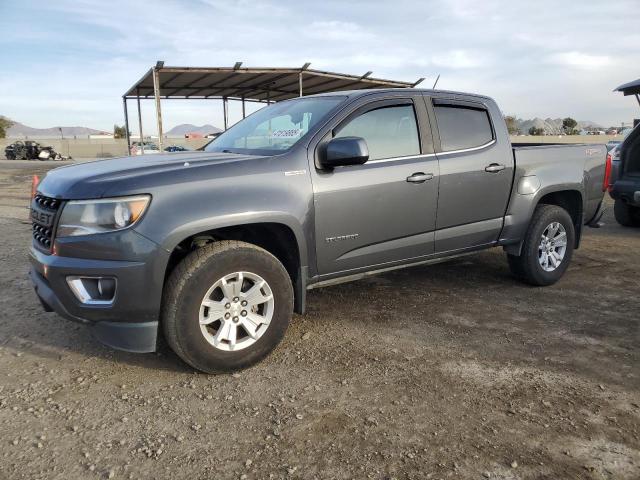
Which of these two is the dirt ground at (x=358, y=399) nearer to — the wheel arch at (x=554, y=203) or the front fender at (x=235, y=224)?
the wheel arch at (x=554, y=203)

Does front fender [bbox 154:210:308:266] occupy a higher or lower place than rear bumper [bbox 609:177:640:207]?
higher

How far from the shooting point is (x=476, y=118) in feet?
14.8

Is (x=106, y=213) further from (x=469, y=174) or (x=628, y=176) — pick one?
(x=628, y=176)

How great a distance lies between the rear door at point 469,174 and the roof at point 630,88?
17.1 feet

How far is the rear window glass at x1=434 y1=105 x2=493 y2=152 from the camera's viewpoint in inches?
167

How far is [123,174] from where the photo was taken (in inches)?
118

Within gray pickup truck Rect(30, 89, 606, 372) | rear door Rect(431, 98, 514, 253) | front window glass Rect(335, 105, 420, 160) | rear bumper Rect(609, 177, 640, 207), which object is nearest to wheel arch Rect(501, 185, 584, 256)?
gray pickup truck Rect(30, 89, 606, 372)

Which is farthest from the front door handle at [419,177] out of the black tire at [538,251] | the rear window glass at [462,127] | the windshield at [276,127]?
the black tire at [538,251]

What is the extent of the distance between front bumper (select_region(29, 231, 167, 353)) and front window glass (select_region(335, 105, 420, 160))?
162 centimetres

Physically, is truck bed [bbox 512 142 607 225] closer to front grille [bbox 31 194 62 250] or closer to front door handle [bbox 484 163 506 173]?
front door handle [bbox 484 163 506 173]

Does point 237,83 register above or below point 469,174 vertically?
above

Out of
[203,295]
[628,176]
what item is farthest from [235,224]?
[628,176]

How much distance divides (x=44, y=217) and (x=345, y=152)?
1.94 meters

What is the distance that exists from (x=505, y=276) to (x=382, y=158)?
240cm
